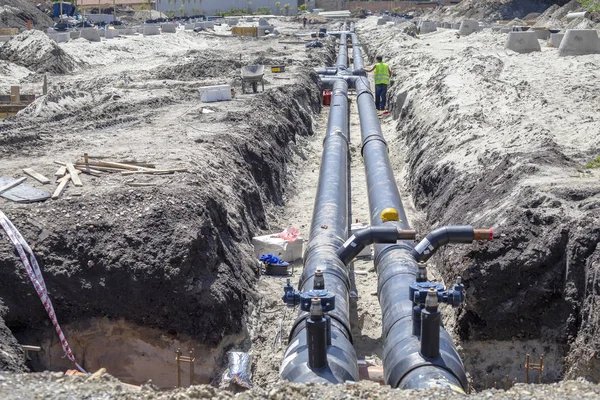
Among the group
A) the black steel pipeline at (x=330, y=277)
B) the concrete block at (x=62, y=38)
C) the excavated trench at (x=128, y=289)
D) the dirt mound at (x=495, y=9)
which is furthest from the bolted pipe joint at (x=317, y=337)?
the dirt mound at (x=495, y=9)

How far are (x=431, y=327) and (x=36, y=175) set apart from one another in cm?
651

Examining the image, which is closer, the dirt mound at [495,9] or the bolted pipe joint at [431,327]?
the bolted pipe joint at [431,327]

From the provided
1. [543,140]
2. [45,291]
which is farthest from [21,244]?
[543,140]

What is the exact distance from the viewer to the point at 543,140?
11.4m

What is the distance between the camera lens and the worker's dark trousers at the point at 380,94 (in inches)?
889

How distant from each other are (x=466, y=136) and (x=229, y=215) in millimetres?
5082

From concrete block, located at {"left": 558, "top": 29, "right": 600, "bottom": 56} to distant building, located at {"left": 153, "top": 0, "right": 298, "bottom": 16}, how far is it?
82295 mm

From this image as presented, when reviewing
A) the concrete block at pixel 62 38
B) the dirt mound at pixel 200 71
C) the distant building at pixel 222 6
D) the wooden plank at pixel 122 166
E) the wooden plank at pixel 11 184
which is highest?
the distant building at pixel 222 6

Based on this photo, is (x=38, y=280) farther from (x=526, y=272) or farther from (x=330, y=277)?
(x=526, y=272)

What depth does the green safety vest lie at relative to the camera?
22.0 metres

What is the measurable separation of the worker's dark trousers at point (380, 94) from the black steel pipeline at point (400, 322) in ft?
36.8

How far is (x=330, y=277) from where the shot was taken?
7648mm

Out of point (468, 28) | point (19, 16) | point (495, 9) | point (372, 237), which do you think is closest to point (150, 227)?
point (372, 237)

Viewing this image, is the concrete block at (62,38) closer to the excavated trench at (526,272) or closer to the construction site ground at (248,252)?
the construction site ground at (248,252)
